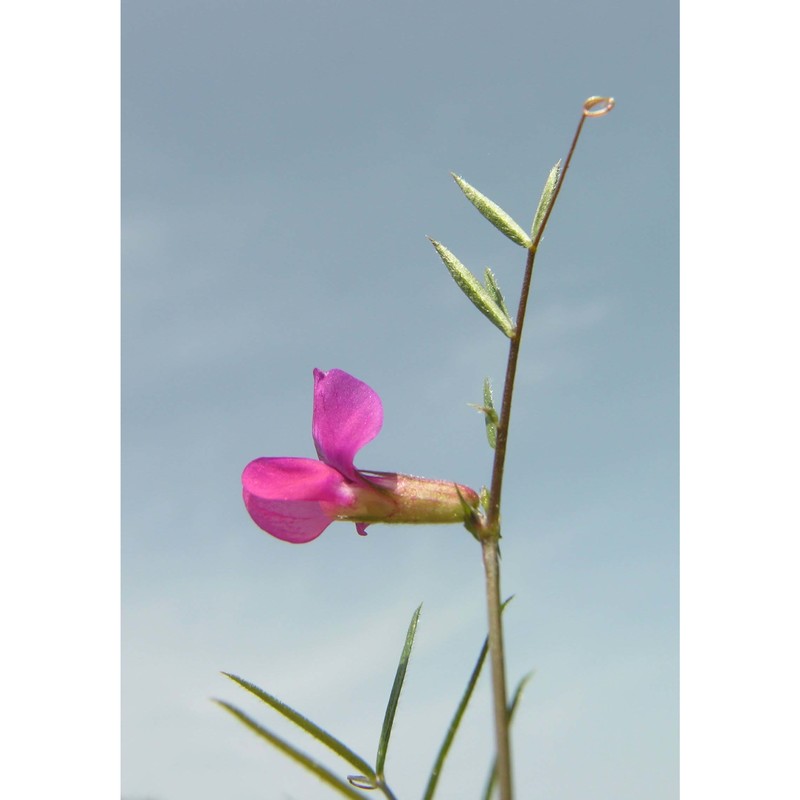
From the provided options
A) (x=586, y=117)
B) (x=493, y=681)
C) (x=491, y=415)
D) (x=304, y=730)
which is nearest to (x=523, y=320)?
(x=491, y=415)

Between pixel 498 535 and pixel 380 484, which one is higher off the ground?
pixel 380 484

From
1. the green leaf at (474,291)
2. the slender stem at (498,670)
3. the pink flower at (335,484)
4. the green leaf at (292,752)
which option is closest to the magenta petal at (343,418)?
the pink flower at (335,484)

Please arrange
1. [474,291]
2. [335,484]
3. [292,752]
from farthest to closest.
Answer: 1. [335,484]
2. [474,291]
3. [292,752]

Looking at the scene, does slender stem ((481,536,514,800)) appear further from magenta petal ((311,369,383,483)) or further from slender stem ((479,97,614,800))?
magenta petal ((311,369,383,483))

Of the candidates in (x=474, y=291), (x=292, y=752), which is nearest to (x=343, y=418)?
(x=474, y=291)

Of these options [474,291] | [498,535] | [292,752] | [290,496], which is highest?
[474,291]

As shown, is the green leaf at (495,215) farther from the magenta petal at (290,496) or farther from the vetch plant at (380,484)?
the magenta petal at (290,496)

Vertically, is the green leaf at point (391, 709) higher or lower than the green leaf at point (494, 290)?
lower

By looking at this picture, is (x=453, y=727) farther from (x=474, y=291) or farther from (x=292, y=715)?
(x=474, y=291)
